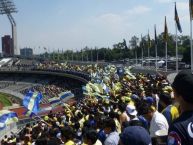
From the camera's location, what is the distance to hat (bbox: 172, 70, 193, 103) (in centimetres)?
367

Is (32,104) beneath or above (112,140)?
beneath

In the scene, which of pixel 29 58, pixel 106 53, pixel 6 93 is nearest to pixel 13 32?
pixel 29 58

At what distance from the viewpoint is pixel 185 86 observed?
3.69 m

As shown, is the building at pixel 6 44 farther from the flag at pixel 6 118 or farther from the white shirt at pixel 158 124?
the white shirt at pixel 158 124

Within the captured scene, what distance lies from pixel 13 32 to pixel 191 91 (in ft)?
428

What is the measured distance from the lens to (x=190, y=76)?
376cm

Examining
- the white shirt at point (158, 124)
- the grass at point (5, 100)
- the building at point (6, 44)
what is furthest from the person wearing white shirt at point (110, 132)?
the building at point (6, 44)

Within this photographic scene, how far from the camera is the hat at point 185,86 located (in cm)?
367

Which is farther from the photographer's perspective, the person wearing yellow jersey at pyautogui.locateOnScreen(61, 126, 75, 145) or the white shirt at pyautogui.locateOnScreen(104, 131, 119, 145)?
the person wearing yellow jersey at pyautogui.locateOnScreen(61, 126, 75, 145)

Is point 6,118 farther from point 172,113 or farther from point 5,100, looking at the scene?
point 5,100

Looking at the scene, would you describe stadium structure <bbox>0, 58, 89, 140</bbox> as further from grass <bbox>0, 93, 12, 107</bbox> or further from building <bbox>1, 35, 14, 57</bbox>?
building <bbox>1, 35, 14, 57</bbox>

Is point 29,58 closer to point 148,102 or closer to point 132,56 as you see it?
point 132,56

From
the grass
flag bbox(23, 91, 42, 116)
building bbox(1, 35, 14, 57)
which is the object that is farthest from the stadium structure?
flag bbox(23, 91, 42, 116)

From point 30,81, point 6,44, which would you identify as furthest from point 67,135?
point 6,44
